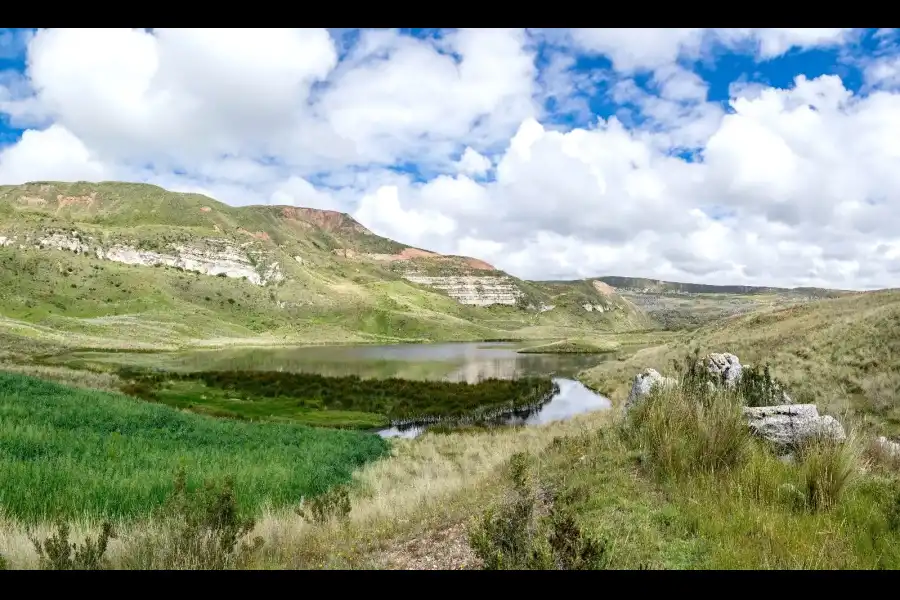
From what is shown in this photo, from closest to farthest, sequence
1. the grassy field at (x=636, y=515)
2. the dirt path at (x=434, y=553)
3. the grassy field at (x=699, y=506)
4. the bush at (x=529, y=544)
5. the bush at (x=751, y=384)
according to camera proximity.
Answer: the bush at (x=529, y=544) < the grassy field at (x=699, y=506) < the grassy field at (x=636, y=515) < the dirt path at (x=434, y=553) < the bush at (x=751, y=384)

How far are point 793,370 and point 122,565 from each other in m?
29.1

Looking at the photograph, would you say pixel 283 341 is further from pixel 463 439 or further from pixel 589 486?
pixel 589 486

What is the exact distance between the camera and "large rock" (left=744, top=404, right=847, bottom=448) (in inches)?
322

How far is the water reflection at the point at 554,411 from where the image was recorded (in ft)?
113

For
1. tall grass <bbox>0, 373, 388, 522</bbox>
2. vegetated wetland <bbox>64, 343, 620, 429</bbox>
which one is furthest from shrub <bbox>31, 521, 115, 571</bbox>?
vegetated wetland <bbox>64, 343, 620, 429</bbox>

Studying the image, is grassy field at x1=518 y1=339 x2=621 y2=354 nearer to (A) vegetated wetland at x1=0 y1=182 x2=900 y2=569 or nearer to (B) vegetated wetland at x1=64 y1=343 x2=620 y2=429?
(B) vegetated wetland at x1=64 y1=343 x2=620 y2=429

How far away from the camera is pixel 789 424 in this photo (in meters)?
8.62

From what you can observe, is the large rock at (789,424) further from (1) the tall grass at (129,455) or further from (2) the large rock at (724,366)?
(1) the tall grass at (129,455)

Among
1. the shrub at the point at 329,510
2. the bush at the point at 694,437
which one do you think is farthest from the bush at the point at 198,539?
the bush at the point at 694,437

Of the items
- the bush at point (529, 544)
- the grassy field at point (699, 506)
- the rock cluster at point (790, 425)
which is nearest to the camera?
the bush at point (529, 544)

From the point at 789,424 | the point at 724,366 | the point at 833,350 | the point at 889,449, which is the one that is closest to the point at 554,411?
the point at 833,350

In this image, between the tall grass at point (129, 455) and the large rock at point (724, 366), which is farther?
the large rock at point (724, 366)

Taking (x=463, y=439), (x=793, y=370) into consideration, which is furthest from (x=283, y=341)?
(x=793, y=370)

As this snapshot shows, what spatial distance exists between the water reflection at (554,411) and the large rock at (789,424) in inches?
977
